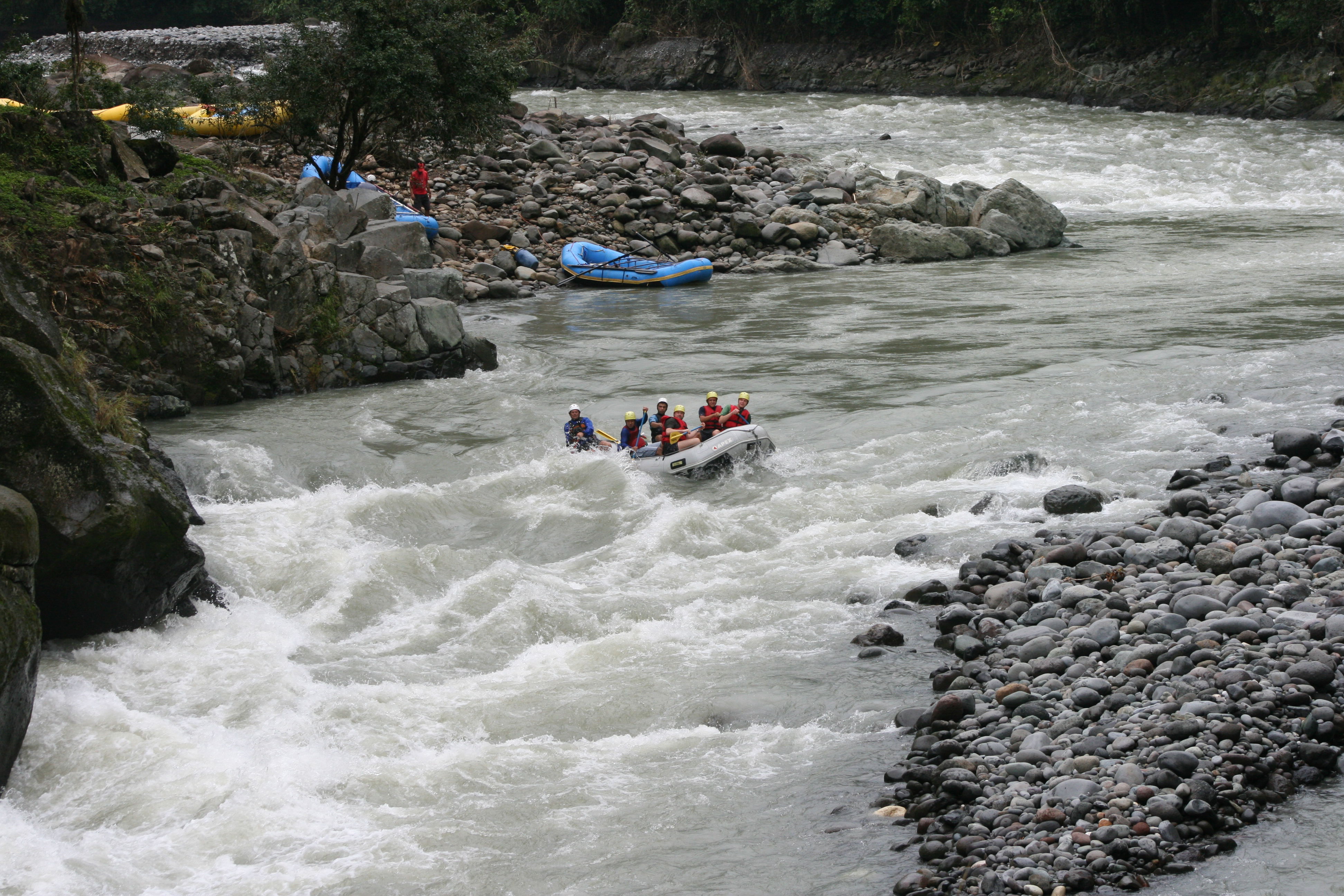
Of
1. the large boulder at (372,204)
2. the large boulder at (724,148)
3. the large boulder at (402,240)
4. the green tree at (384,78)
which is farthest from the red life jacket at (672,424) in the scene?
the large boulder at (724,148)

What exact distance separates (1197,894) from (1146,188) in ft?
95.7

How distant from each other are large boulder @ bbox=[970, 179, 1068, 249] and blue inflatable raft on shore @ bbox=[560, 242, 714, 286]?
7463mm

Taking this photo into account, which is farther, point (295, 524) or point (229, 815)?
point (295, 524)

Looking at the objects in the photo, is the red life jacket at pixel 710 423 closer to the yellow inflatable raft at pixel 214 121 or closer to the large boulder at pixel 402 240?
the large boulder at pixel 402 240

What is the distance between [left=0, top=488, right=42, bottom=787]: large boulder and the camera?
7266 millimetres

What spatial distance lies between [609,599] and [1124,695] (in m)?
4.55

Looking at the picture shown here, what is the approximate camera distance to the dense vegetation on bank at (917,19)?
122 ft

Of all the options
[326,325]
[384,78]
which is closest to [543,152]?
[384,78]

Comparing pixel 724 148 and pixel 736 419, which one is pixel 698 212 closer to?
pixel 724 148

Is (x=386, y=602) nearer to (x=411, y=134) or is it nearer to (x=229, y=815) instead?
(x=229, y=815)

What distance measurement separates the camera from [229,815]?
23.2ft

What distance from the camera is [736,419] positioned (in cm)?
1382

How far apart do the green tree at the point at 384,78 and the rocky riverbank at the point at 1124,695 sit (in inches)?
648

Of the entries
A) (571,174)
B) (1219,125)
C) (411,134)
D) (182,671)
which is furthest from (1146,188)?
(182,671)
